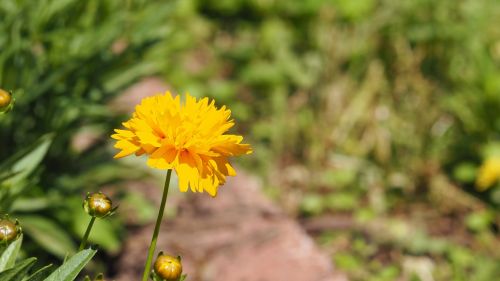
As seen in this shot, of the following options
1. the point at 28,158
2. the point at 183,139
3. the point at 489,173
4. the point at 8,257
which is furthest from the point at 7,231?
the point at 489,173

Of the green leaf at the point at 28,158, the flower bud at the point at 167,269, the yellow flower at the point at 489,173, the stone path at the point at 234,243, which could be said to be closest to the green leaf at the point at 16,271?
the flower bud at the point at 167,269

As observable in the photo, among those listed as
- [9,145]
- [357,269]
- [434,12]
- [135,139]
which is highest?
[135,139]

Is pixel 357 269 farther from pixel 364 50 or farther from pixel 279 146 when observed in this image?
pixel 364 50

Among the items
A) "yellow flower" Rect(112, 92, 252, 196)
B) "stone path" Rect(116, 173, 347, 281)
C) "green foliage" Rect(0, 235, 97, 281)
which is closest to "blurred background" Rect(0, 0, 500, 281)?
"stone path" Rect(116, 173, 347, 281)

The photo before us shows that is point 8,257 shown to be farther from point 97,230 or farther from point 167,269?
point 97,230

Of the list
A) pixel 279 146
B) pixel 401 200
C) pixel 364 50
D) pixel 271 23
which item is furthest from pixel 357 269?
Result: pixel 271 23

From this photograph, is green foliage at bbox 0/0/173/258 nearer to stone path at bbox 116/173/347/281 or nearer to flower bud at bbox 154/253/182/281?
stone path at bbox 116/173/347/281
